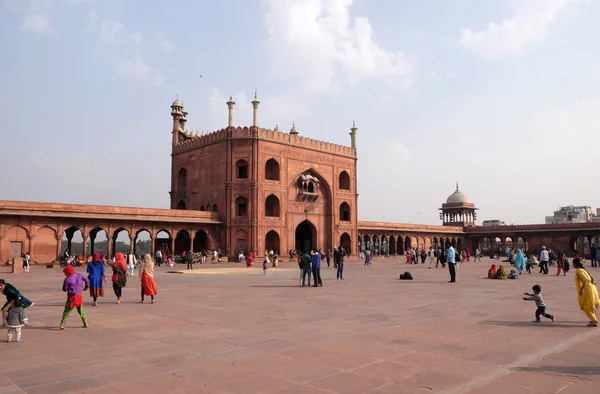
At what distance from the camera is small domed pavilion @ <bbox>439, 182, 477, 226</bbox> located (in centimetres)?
6225

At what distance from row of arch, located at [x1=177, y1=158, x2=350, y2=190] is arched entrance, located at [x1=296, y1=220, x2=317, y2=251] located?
492cm

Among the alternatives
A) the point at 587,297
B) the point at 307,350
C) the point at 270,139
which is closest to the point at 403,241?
the point at 270,139

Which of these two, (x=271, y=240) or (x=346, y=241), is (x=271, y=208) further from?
(x=346, y=241)

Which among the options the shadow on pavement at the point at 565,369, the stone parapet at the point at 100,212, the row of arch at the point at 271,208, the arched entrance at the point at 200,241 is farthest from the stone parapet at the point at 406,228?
the shadow on pavement at the point at 565,369

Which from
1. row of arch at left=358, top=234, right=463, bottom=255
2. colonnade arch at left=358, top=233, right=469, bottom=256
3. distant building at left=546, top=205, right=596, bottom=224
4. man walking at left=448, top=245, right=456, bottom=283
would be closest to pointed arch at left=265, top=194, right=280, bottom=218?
colonnade arch at left=358, top=233, right=469, bottom=256

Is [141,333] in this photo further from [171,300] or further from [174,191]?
[174,191]

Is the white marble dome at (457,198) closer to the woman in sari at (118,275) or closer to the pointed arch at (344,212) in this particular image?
the pointed arch at (344,212)

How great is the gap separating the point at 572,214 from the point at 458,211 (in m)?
46.1

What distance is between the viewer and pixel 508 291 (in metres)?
12.6

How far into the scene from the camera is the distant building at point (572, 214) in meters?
91.4

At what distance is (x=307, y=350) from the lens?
557 centimetres

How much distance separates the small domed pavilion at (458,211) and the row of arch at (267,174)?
2586 centimetres

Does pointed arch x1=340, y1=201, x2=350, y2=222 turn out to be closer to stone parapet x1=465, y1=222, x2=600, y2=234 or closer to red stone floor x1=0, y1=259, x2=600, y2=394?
stone parapet x1=465, y1=222, x2=600, y2=234

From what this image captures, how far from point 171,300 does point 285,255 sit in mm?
25509
